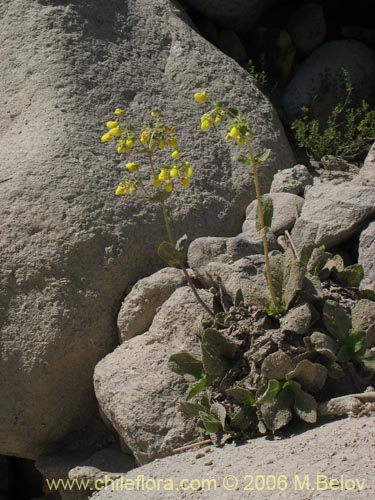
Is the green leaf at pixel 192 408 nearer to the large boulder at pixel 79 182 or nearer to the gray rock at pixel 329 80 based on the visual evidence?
the large boulder at pixel 79 182

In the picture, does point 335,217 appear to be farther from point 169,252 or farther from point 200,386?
point 200,386

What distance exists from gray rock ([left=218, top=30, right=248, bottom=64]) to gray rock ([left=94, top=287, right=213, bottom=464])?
2.40 metres

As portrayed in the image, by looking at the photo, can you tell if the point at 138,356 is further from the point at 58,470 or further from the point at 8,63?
the point at 8,63

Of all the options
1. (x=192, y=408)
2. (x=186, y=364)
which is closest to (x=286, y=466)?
(x=192, y=408)

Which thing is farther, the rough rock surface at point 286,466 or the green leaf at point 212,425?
the green leaf at point 212,425

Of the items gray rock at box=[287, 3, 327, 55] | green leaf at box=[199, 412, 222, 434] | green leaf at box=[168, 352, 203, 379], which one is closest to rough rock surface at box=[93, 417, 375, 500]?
green leaf at box=[199, 412, 222, 434]

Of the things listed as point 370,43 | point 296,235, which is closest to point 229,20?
point 370,43

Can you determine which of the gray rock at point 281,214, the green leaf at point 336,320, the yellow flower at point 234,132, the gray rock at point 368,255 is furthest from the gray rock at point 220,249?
the yellow flower at point 234,132

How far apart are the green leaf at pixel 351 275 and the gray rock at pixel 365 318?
23 centimetres

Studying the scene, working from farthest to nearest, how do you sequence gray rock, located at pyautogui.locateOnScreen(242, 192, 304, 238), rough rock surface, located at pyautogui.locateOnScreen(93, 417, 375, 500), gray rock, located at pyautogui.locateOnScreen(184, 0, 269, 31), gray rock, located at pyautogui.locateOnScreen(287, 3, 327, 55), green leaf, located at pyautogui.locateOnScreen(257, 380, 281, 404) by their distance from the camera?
gray rock, located at pyautogui.locateOnScreen(287, 3, 327, 55), gray rock, located at pyautogui.locateOnScreen(184, 0, 269, 31), gray rock, located at pyautogui.locateOnScreen(242, 192, 304, 238), green leaf, located at pyautogui.locateOnScreen(257, 380, 281, 404), rough rock surface, located at pyautogui.locateOnScreen(93, 417, 375, 500)

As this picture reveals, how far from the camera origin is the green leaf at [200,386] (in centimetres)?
404

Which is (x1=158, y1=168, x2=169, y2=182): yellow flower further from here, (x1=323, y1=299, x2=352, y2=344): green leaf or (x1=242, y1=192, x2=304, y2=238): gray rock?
(x1=242, y1=192, x2=304, y2=238): gray rock

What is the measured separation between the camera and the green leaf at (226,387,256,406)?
12.7 ft

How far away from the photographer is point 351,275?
4.29m
